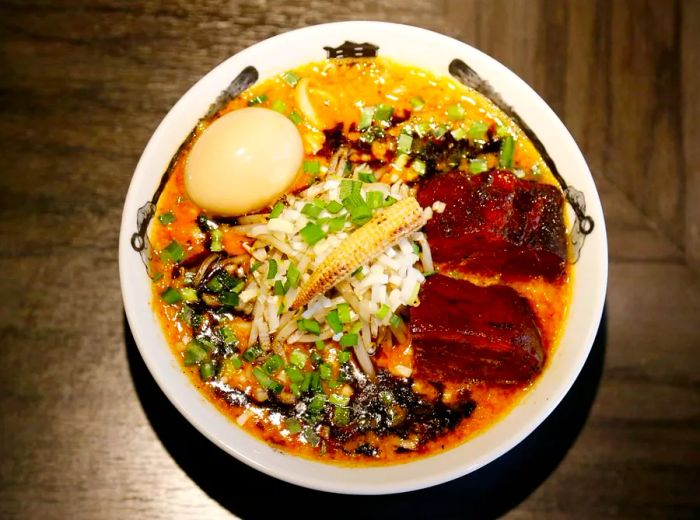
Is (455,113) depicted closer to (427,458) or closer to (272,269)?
(272,269)

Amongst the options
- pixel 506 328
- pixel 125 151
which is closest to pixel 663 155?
pixel 506 328

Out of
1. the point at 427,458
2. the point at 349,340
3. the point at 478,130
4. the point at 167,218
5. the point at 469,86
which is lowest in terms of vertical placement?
the point at 427,458

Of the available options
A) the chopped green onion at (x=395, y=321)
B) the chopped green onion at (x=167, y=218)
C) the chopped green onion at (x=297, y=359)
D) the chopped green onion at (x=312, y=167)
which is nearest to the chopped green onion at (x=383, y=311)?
the chopped green onion at (x=395, y=321)

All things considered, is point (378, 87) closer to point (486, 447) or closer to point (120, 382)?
point (486, 447)

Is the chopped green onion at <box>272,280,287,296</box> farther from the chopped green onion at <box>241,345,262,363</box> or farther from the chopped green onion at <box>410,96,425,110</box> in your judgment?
the chopped green onion at <box>410,96,425,110</box>

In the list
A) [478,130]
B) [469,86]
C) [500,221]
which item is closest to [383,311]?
[500,221]
